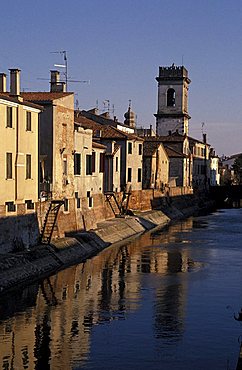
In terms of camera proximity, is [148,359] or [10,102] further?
[10,102]

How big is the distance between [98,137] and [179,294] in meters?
34.3

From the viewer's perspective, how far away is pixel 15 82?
129 feet

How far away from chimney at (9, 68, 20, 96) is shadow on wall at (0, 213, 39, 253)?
709 centimetres

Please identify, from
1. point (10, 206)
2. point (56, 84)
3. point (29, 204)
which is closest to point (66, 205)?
point (29, 204)

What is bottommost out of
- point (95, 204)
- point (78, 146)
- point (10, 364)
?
point (10, 364)

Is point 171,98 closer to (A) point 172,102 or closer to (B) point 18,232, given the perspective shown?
(A) point 172,102

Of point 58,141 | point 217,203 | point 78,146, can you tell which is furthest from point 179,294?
point 217,203

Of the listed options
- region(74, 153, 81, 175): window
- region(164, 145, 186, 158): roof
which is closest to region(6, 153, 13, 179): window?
region(74, 153, 81, 175): window

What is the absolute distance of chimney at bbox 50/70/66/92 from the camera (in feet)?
168

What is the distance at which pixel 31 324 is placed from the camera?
83.8ft

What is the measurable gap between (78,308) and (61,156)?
18.3m

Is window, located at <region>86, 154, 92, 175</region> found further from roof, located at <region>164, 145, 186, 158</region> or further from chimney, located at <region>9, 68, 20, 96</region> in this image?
roof, located at <region>164, 145, 186, 158</region>

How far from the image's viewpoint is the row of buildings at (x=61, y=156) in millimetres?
36688

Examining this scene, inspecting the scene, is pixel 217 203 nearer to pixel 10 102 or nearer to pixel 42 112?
pixel 42 112
